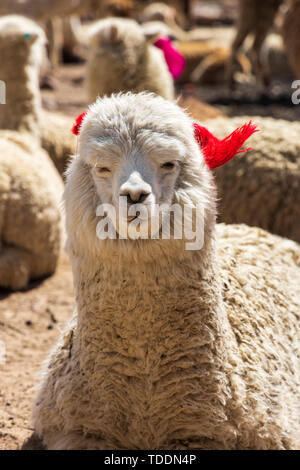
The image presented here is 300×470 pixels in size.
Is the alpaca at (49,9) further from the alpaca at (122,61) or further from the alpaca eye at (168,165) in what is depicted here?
the alpaca eye at (168,165)

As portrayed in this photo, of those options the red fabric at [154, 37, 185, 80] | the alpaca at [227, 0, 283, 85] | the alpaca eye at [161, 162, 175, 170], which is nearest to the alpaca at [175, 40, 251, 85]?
the alpaca at [227, 0, 283, 85]

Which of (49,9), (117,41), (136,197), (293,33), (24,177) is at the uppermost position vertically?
(49,9)

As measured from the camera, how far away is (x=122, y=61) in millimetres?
4914

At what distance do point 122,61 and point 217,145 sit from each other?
2.54 m

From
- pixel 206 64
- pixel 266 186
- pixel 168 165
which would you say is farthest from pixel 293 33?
pixel 206 64

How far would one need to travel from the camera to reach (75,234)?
2.42 metres

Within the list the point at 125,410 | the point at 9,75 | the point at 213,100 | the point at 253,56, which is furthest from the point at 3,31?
the point at 253,56

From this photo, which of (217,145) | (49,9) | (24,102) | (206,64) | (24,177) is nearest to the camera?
(217,145)

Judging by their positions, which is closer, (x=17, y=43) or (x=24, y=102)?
(x=17, y=43)

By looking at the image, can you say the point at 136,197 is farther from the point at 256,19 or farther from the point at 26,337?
the point at 256,19

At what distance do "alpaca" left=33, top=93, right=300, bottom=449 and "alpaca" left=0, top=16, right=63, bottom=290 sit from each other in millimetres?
2370

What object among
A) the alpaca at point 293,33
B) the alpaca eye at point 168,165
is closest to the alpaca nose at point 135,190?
the alpaca eye at point 168,165

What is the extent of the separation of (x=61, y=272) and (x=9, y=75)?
1519 mm

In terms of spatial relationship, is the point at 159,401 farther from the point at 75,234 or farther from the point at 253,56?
the point at 253,56
